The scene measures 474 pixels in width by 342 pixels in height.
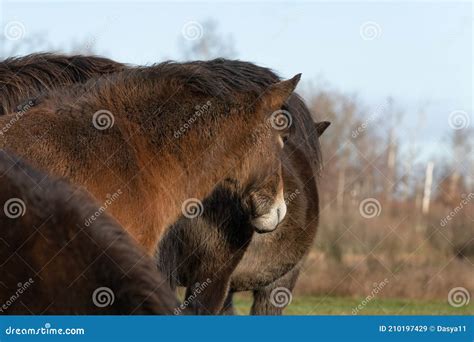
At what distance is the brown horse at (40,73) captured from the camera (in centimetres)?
857

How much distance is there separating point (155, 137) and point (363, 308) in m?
8.96

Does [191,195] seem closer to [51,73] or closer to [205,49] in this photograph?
[51,73]

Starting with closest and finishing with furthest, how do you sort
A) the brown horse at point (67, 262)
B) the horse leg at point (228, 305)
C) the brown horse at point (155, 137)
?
the brown horse at point (67, 262), the brown horse at point (155, 137), the horse leg at point (228, 305)

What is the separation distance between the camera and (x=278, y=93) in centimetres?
827

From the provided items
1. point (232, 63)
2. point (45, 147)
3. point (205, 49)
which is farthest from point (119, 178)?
point (205, 49)

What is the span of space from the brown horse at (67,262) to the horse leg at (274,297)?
6.95 meters

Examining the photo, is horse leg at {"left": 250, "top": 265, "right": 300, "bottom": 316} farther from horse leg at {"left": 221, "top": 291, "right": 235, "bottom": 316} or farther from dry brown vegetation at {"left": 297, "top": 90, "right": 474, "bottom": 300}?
dry brown vegetation at {"left": 297, "top": 90, "right": 474, "bottom": 300}

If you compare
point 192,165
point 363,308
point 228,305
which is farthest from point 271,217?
point 363,308

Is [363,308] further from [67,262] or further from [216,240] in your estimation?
[67,262]

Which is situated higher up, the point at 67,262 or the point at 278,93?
the point at 67,262

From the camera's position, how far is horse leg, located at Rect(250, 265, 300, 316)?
36.5ft

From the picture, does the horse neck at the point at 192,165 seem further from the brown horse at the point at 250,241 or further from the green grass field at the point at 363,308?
the green grass field at the point at 363,308

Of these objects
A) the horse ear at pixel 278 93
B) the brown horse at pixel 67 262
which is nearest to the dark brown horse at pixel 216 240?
the horse ear at pixel 278 93

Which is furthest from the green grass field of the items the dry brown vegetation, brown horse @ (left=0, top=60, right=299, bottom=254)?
brown horse @ (left=0, top=60, right=299, bottom=254)
